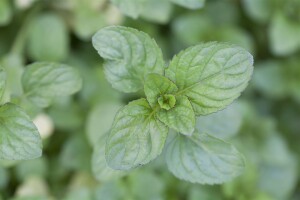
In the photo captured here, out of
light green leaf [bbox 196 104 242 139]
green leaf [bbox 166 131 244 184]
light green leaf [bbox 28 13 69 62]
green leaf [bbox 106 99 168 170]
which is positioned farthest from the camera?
light green leaf [bbox 28 13 69 62]

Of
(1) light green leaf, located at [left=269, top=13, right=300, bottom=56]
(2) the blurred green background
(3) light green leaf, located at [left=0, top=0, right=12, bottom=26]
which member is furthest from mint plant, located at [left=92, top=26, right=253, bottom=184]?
(1) light green leaf, located at [left=269, top=13, right=300, bottom=56]

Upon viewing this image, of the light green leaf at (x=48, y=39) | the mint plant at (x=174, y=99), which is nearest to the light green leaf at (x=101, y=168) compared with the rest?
the mint plant at (x=174, y=99)

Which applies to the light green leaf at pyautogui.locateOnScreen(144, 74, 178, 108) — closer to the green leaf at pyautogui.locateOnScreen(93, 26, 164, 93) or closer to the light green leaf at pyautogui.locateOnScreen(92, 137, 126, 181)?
the green leaf at pyautogui.locateOnScreen(93, 26, 164, 93)

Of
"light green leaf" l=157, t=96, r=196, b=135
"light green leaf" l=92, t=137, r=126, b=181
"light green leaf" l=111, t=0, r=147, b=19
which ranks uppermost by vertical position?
"light green leaf" l=111, t=0, r=147, b=19

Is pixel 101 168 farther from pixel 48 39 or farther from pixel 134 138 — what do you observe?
pixel 48 39

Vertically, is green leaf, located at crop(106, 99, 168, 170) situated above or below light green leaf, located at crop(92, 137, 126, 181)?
above

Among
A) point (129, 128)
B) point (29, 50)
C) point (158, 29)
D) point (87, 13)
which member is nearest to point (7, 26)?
point (29, 50)

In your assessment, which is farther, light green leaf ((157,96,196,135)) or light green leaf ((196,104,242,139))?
light green leaf ((196,104,242,139))

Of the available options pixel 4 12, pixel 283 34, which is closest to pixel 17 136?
pixel 4 12

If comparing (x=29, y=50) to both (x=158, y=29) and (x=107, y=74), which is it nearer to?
(x=158, y=29)
